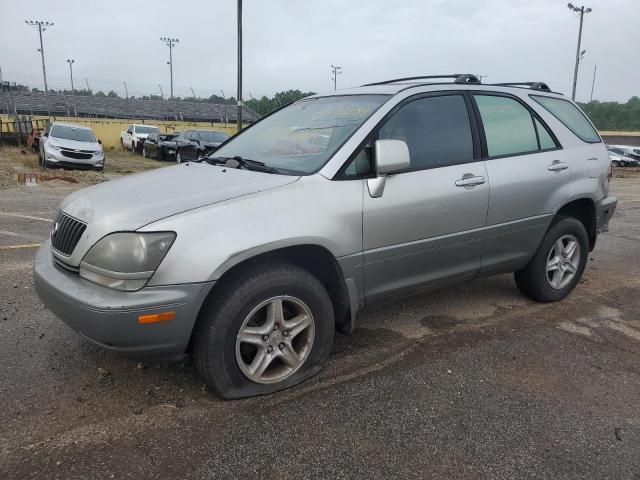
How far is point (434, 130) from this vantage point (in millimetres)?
3625

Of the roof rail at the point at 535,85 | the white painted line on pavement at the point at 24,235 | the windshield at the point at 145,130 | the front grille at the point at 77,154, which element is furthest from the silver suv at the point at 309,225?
the windshield at the point at 145,130

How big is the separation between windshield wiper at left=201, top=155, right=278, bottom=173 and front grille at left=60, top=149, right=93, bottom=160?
13.8 meters

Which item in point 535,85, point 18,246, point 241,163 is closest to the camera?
point 241,163

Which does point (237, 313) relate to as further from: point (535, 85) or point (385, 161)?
point (535, 85)

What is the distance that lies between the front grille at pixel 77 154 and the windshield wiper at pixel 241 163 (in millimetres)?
13765

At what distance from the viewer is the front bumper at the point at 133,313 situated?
250 centimetres

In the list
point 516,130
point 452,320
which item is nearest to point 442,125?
point 516,130

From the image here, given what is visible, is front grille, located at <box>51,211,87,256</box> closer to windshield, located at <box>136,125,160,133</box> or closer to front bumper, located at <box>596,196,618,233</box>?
front bumper, located at <box>596,196,618,233</box>

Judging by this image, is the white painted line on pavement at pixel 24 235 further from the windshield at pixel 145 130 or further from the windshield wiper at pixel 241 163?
the windshield at pixel 145 130

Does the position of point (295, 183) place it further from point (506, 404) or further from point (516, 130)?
point (516, 130)

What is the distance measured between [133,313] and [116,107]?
51704mm

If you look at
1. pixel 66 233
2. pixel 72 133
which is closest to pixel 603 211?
pixel 66 233

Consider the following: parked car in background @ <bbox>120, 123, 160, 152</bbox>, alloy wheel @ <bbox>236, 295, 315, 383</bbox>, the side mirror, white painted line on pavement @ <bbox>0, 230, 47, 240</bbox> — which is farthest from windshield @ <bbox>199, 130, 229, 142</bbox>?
alloy wheel @ <bbox>236, 295, 315, 383</bbox>

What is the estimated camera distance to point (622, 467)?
2.44 m
